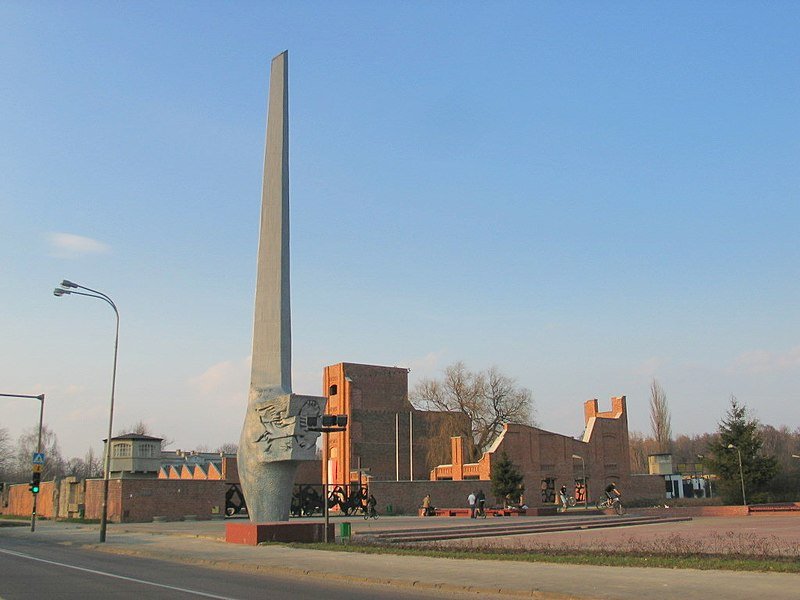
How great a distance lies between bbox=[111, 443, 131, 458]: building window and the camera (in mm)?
68856

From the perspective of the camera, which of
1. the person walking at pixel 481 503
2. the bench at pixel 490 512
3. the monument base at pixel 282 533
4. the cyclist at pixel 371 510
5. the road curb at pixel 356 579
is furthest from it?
the cyclist at pixel 371 510

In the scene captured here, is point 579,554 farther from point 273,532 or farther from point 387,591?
point 273,532

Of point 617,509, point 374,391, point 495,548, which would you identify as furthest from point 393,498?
point 495,548

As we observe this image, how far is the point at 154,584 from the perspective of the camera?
46.3 feet

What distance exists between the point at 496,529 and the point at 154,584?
1828 cm

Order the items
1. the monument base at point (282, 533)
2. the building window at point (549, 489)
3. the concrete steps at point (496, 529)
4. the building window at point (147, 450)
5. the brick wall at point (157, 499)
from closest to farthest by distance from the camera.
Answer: the monument base at point (282, 533) < the concrete steps at point (496, 529) < the brick wall at point (157, 499) < the building window at point (549, 489) < the building window at point (147, 450)

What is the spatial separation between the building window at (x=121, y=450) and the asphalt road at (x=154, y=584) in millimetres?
51309

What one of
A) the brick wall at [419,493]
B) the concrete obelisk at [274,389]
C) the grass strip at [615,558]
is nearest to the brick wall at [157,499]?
the brick wall at [419,493]

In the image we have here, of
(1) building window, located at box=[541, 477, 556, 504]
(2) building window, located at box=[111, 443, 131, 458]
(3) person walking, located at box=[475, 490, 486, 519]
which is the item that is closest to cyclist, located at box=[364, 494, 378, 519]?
(3) person walking, located at box=[475, 490, 486, 519]

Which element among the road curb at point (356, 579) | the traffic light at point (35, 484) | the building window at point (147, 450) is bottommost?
the road curb at point (356, 579)

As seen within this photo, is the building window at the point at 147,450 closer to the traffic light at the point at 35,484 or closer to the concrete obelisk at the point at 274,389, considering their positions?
the traffic light at the point at 35,484

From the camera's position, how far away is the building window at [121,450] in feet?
226

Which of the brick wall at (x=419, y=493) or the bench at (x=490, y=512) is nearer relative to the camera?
the bench at (x=490, y=512)

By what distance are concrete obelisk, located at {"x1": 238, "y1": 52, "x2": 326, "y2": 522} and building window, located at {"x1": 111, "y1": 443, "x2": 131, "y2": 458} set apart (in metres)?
47.2
